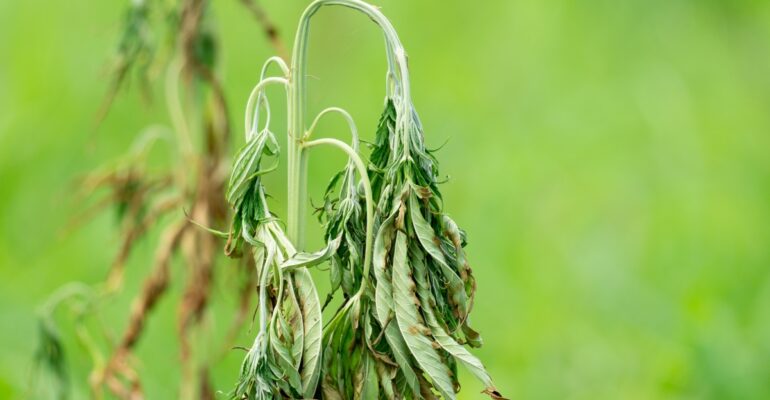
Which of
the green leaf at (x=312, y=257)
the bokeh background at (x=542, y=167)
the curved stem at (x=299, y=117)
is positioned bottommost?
the green leaf at (x=312, y=257)

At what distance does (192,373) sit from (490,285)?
1965 millimetres

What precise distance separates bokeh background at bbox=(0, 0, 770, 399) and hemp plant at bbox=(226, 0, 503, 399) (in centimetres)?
196

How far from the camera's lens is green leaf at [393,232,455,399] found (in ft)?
4.41

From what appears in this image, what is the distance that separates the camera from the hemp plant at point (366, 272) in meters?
1.37

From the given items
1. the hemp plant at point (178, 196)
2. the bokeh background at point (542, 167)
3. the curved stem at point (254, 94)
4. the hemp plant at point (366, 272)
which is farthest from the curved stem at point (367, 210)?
the bokeh background at point (542, 167)

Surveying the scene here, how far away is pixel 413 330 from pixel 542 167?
4.11 metres

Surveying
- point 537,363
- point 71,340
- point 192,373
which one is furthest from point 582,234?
point 192,373

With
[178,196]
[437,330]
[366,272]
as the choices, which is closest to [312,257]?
[366,272]

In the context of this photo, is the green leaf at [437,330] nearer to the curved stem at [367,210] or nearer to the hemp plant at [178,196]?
the curved stem at [367,210]

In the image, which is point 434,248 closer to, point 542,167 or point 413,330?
point 413,330

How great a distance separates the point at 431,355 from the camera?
135 cm

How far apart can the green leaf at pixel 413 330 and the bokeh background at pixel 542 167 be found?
82.7 inches

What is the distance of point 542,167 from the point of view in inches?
213

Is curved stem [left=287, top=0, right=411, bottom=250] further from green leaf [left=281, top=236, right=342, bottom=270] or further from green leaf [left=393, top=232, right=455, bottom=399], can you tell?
green leaf [left=393, top=232, right=455, bottom=399]
